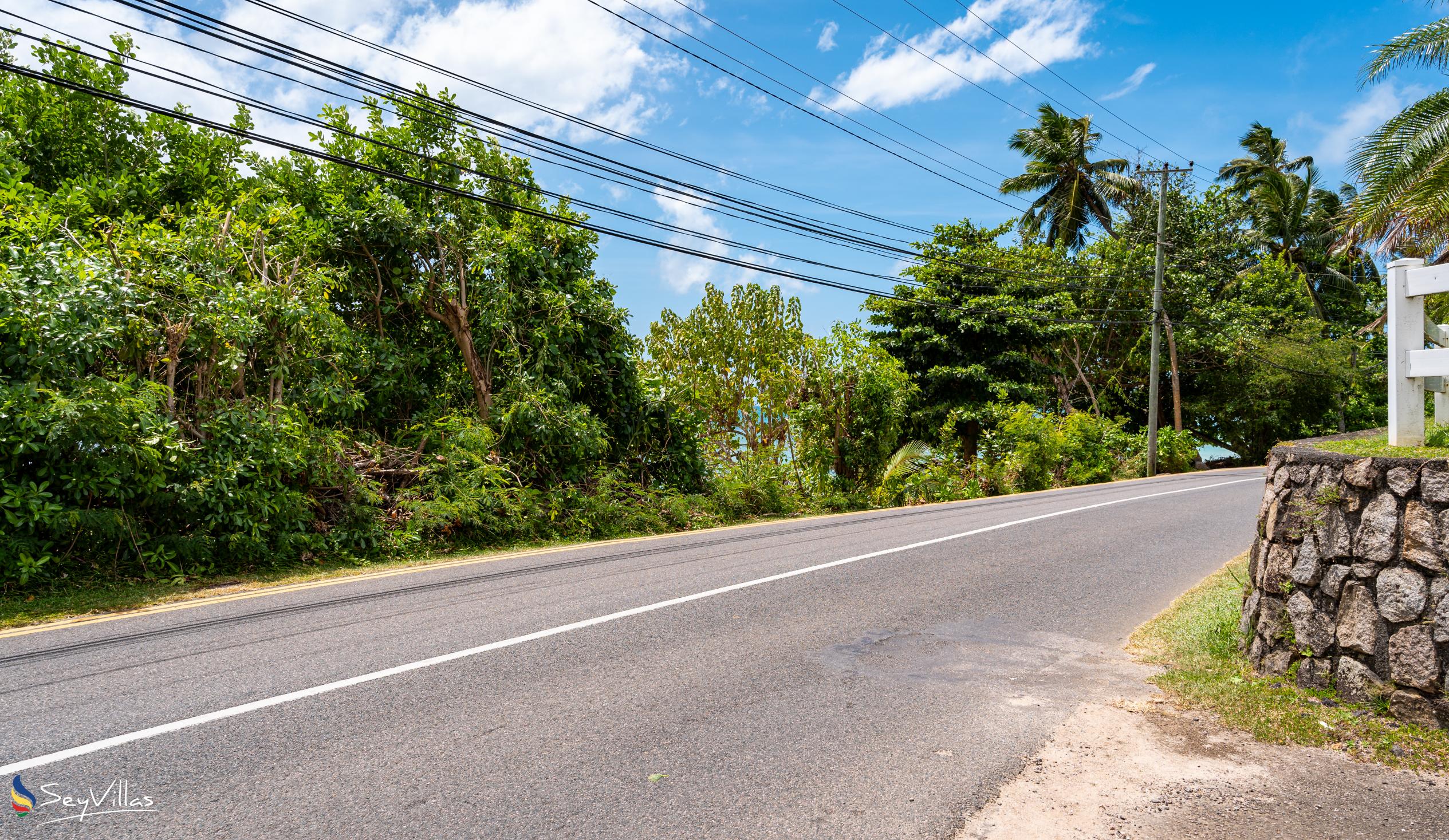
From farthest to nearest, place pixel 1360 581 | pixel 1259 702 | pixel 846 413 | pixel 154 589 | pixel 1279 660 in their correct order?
pixel 846 413 < pixel 154 589 < pixel 1279 660 < pixel 1259 702 < pixel 1360 581

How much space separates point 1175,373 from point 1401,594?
3480cm

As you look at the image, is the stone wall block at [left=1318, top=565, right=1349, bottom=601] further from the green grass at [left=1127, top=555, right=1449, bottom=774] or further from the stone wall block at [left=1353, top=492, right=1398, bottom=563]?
the green grass at [left=1127, top=555, right=1449, bottom=774]

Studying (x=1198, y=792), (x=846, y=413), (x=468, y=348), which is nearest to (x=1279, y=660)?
(x=1198, y=792)

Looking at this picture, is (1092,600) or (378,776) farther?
(1092,600)

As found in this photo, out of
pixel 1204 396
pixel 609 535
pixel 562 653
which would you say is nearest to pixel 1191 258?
pixel 1204 396

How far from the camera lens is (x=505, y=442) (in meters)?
13.6

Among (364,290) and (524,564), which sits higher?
(364,290)

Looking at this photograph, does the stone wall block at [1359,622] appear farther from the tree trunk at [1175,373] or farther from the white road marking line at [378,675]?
the tree trunk at [1175,373]

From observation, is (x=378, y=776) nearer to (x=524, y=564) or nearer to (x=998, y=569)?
(x=524, y=564)

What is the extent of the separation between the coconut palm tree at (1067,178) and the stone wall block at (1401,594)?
40.7 meters

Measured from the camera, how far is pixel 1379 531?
4656 millimetres

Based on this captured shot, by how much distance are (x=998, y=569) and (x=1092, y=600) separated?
1463 millimetres

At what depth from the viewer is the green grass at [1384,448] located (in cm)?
492

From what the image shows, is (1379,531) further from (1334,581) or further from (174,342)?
(174,342)
